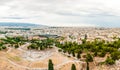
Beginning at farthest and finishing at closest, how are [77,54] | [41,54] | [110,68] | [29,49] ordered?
[29,49], [41,54], [77,54], [110,68]

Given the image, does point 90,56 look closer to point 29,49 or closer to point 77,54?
point 77,54

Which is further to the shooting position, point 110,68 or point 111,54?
point 111,54

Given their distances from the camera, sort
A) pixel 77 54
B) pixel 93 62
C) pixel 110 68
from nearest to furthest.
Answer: pixel 110 68, pixel 93 62, pixel 77 54

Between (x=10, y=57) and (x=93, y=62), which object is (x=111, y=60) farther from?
(x=10, y=57)

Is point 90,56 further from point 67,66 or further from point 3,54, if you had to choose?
point 3,54

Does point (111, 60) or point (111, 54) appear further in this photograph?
point (111, 54)

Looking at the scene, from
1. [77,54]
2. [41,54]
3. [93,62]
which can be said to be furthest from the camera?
[41,54]

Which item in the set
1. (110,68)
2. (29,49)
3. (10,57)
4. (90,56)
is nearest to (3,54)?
(10,57)

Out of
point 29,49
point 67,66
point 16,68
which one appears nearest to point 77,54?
point 67,66

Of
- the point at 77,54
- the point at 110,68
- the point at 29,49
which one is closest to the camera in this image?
the point at 110,68
